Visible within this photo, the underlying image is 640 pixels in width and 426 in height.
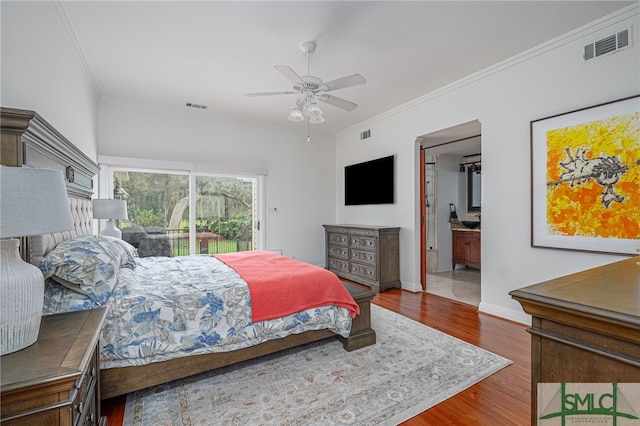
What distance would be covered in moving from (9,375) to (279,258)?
2.42 metres

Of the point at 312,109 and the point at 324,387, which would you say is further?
the point at 312,109

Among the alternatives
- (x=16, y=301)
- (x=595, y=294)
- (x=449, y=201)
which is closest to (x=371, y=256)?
(x=449, y=201)

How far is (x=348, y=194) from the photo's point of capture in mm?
5734

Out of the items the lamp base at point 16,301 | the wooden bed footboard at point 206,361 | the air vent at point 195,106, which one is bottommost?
the wooden bed footboard at point 206,361

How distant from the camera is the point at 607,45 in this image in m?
2.53

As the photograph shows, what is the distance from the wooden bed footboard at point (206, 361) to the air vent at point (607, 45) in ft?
9.46

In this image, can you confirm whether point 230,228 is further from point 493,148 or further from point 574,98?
point 574,98

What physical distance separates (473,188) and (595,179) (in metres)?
3.90

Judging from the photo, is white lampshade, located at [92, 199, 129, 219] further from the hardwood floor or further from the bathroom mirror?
the bathroom mirror

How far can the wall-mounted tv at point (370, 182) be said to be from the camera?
15.8 feet

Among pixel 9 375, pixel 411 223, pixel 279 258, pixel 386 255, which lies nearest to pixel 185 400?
pixel 9 375

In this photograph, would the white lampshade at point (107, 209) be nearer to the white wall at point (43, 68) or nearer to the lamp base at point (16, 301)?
the white wall at point (43, 68)

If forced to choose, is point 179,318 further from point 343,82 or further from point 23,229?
point 343,82

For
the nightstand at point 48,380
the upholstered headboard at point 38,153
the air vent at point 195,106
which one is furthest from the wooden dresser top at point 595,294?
the air vent at point 195,106
